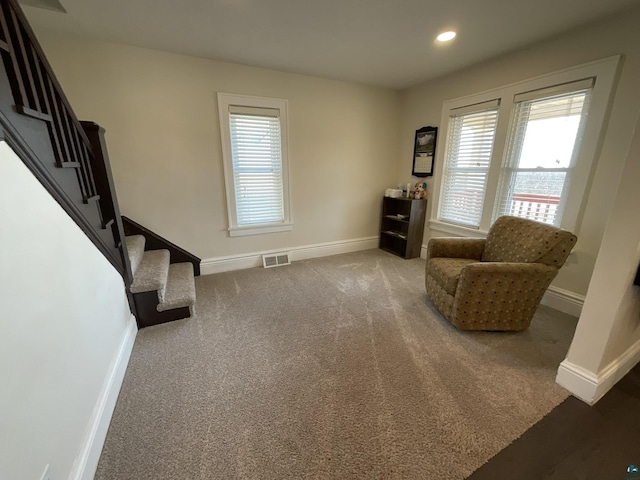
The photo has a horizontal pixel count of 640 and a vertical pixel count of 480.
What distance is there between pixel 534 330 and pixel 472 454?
147 centimetres

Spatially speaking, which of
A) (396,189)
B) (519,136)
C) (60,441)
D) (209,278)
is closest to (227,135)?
(209,278)

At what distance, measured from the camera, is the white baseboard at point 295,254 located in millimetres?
3326

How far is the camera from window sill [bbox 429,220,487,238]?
3.14 meters

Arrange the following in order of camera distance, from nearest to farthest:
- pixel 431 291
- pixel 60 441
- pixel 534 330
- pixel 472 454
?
pixel 60 441, pixel 472 454, pixel 534 330, pixel 431 291

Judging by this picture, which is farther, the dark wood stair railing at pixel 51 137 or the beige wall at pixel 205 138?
the beige wall at pixel 205 138

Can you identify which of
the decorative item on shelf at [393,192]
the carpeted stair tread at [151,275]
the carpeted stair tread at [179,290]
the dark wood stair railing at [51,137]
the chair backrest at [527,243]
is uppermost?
the dark wood stair railing at [51,137]

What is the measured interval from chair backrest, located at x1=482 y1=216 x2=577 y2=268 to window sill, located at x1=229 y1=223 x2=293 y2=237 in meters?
2.40

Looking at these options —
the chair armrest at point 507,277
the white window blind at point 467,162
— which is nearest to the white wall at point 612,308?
the chair armrest at point 507,277

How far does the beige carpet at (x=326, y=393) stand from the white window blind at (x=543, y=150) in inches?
42.2

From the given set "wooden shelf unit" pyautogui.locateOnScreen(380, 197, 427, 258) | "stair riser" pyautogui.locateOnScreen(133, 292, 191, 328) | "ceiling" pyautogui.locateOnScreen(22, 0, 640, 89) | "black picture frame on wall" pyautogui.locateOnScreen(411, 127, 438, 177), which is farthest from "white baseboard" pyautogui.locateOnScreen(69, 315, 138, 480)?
"black picture frame on wall" pyautogui.locateOnScreen(411, 127, 438, 177)

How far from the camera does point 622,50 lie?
6.43 feet

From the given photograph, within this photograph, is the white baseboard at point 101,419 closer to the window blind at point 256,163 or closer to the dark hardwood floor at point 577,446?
the dark hardwood floor at point 577,446

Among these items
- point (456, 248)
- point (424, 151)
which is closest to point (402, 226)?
point (424, 151)

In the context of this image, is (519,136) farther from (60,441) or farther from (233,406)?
(60,441)
